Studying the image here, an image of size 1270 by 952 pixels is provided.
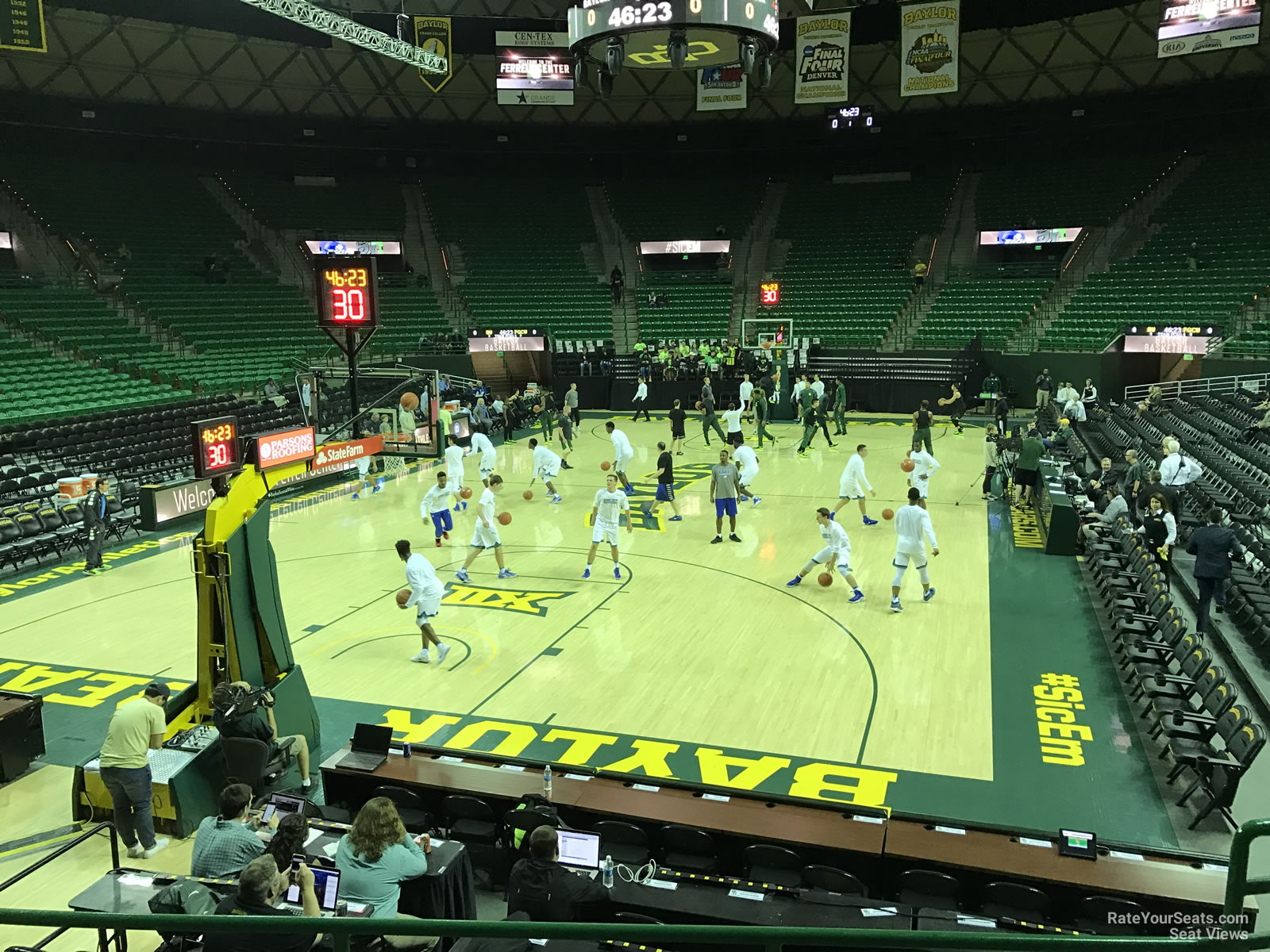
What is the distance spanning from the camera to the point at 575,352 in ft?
128

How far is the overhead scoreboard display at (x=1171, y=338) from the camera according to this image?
31.2 m

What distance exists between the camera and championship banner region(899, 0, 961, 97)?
2817 cm

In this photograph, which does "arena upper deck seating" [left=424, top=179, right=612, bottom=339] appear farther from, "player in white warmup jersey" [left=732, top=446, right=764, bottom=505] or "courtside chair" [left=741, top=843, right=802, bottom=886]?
"courtside chair" [left=741, top=843, right=802, bottom=886]

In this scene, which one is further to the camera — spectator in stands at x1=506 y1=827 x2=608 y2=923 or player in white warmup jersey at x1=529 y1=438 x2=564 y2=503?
player in white warmup jersey at x1=529 y1=438 x2=564 y2=503

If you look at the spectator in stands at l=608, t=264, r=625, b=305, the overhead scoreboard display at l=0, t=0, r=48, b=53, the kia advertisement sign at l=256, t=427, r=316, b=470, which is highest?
the overhead scoreboard display at l=0, t=0, r=48, b=53

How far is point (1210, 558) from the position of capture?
11773 millimetres

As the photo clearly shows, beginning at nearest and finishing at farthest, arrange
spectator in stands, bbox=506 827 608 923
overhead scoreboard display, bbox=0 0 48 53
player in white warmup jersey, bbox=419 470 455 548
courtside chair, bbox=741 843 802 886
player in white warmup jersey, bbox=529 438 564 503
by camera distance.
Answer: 1. spectator in stands, bbox=506 827 608 923
2. courtside chair, bbox=741 843 802 886
3. player in white warmup jersey, bbox=419 470 455 548
4. player in white warmup jersey, bbox=529 438 564 503
5. overhead scoreboard display, bbox=0 0 48 53

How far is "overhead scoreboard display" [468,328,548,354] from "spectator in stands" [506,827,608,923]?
32790 mm

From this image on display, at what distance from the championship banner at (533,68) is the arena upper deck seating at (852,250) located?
44.2ft

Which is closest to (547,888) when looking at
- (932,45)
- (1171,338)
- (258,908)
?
(258,908)

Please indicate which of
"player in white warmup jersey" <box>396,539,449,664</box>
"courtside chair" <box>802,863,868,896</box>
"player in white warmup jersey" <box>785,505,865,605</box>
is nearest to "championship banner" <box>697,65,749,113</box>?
"player in white warmup jersey" <box>785,505,865,605</box>

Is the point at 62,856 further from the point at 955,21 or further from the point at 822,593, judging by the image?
the point at 955,21

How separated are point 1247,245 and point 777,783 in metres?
34.7

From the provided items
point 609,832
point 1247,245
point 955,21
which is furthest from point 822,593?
point 1247,245
